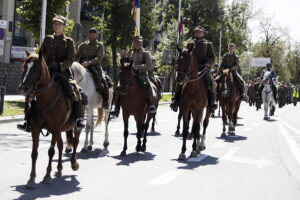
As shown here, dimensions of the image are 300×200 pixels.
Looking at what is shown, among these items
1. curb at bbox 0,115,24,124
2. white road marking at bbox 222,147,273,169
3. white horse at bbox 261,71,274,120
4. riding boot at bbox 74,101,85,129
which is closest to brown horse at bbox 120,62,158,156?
white road marking at bbox 222,147,273,169

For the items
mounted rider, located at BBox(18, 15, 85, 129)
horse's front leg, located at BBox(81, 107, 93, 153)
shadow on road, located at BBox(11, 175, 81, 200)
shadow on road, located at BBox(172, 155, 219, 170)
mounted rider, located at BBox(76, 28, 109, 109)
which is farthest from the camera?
mounted rider, located at BBox(76, 28, 109, 109)

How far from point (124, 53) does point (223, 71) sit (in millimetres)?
5184

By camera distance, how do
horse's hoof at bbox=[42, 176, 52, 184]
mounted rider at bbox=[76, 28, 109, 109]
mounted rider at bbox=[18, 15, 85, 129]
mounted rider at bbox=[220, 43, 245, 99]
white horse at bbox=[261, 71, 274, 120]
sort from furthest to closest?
white horse at bbox=[261, 71, 274, 120] → mounted rider at bbox=[220, 43, 245, 99] → mounted rider at bbox=[76, 28, 109, 109] → mounted rider at bbox=[18, 15, 85, 129] → horse's hoof at bbox=[42, 176, 52, 184]

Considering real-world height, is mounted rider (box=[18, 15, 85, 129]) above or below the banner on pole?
below

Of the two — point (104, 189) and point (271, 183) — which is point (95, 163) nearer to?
point (104, 189)

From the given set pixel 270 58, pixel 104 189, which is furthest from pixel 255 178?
pixel 270 58

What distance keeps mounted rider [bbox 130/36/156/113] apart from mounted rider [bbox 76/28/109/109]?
0.78 m

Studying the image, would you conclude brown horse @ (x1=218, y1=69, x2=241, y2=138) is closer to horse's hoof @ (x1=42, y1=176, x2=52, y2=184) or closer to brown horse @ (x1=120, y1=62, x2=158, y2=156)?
brown horse @ (x1=120, y1=62, x2=158, y2=156)

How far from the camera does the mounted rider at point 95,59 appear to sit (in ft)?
37.0

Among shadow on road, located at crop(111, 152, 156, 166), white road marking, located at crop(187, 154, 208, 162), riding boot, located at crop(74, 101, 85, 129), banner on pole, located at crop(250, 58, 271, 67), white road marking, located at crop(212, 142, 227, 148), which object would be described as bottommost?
white road marking, located at crop(212, 142, 227, 148)

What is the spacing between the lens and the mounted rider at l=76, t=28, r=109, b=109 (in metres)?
11.3

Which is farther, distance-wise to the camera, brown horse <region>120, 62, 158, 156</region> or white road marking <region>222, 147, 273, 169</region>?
brown horse <region>120, 62, 158, 156</region>

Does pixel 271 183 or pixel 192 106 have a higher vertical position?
pixel 192 106

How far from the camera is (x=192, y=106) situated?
11.4 meters
